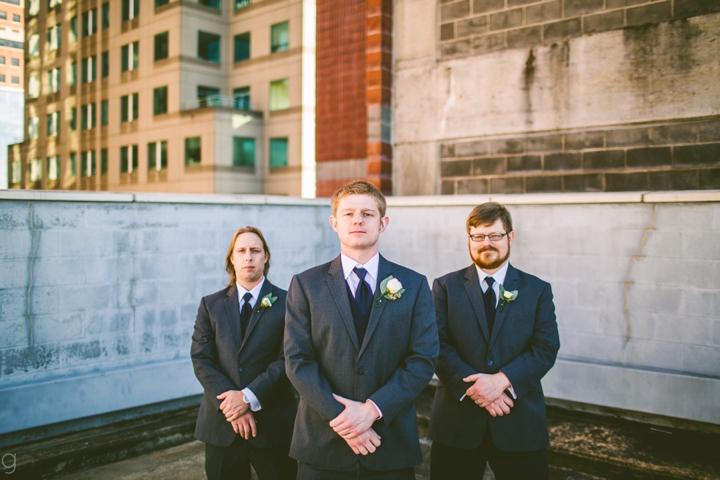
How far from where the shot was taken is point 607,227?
5.88 meters

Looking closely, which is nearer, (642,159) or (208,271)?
(642,159)

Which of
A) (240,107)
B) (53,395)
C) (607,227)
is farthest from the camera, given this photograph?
(240,107)

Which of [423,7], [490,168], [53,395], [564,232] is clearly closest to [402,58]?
[423,7]

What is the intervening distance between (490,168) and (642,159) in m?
1.80

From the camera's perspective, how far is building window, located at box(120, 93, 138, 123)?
102ft

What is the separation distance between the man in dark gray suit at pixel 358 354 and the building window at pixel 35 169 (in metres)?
40.6

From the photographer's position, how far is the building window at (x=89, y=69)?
3309 cm

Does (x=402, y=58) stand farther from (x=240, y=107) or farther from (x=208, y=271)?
(x=240, y=107)

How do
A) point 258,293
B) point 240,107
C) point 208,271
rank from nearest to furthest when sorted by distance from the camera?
1. point 258,293
2. point 208,271
3. point 240,107

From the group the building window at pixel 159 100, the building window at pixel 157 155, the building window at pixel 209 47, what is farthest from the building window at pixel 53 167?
the building window at pixel 209 47

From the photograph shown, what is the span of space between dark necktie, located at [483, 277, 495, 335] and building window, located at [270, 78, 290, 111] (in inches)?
1026

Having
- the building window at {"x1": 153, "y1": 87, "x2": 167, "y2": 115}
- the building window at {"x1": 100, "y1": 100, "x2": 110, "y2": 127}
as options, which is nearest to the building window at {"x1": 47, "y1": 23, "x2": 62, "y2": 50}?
the building window at {"x1": 100, "y1": 100, "x2": 110, "y2": 127}

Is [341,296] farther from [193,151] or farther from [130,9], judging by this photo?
[130,9]

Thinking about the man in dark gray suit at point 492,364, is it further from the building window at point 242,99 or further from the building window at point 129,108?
the building window at point 129,108
